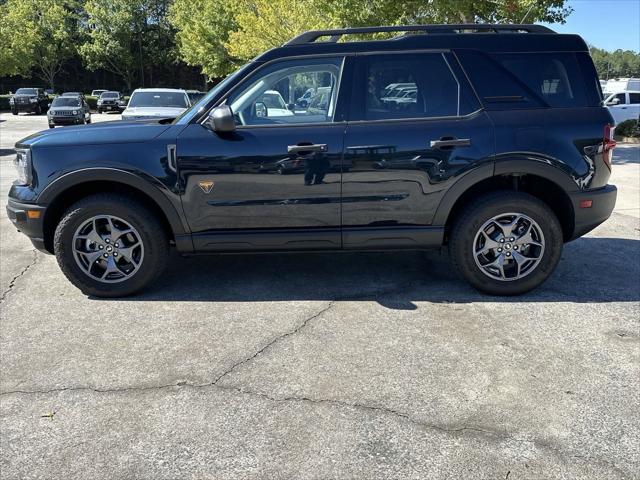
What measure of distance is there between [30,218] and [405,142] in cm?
291

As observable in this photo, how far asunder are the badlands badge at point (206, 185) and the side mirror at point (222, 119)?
40 cm

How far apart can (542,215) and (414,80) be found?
4.72ft

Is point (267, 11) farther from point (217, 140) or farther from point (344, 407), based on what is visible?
point (344, 407)

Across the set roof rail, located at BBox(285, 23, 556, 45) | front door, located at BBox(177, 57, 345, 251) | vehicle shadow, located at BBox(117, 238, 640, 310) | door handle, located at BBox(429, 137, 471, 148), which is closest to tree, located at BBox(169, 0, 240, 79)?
vehicle shadow, located at BBox(117, 238, 640, 310)

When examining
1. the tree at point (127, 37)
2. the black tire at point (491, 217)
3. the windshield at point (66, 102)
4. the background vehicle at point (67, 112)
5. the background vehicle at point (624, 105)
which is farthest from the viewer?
the tree at point (127, 37)

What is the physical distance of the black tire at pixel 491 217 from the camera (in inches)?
167

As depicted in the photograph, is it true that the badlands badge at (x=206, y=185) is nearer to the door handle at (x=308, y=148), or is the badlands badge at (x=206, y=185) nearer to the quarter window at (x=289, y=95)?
the quarter window at (x=289, y=95)

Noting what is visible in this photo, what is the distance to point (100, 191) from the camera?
14.2 feet

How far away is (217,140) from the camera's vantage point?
13.3 feet

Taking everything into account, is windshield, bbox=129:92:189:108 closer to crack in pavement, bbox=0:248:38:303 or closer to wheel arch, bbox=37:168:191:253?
crack in pavement, bbox=0:248:38:303

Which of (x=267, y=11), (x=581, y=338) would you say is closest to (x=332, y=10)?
(x=267, y=11)

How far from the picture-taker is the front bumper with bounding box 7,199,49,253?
13.7 feet

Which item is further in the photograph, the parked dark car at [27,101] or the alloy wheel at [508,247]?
the parked dark car at [27,101]

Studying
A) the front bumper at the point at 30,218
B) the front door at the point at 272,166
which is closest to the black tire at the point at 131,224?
the front bumper at the point at 30,218
